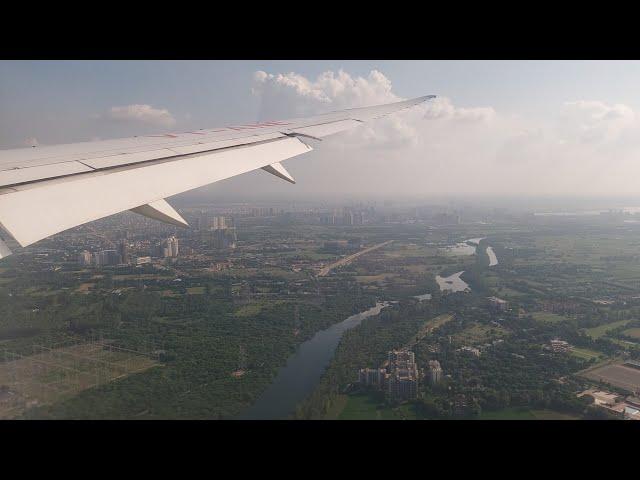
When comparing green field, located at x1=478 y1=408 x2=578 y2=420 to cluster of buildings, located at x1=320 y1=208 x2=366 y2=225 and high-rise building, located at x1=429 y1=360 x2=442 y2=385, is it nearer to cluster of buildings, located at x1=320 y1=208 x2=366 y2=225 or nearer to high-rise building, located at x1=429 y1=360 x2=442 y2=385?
high-rise building, located at x1=429 y1=360 x2=442 y2=385

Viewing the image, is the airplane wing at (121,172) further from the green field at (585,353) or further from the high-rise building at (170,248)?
the high-rise building at (170,248)

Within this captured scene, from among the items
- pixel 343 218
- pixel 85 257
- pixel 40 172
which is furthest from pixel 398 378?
pixel 343 218

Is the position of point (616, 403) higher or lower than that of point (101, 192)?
lower

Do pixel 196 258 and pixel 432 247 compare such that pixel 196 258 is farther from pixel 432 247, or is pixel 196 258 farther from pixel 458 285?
pixel 432 247

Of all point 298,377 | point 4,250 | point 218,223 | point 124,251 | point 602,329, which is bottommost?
point 602,329

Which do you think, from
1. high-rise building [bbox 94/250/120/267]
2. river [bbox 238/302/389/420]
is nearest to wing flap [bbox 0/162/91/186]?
river [bbox 238/302/389/420]

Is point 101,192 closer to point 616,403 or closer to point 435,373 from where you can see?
point 435,373

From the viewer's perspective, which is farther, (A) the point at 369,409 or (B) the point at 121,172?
(A) the point at 369,409
